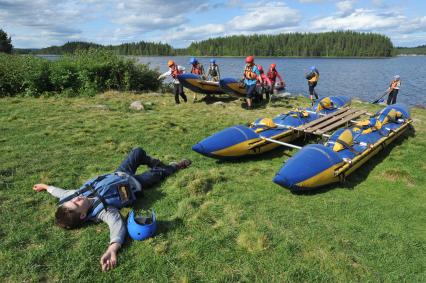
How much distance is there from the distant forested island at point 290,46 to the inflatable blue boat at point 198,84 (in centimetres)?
7362

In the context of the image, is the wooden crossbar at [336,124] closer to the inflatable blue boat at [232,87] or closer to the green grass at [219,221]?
the green grass at [219,221]

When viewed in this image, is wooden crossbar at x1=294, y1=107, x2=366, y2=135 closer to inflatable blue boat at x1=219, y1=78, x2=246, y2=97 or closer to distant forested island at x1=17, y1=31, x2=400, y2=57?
inflatable blue boat at x1=219, y1=78, x2=246, y2=97

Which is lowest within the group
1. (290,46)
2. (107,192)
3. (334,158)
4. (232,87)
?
(107,192)

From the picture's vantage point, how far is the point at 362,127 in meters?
6.95

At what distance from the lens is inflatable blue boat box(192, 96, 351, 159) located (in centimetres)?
611

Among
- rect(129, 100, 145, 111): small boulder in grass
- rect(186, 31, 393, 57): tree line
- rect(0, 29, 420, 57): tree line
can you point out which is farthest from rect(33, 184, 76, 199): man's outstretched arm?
rect(186, 31, 393, 57): tree line

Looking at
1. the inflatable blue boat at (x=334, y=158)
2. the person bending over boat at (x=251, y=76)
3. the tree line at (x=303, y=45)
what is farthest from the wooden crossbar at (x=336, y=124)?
the tree line at (x=303, y=45)

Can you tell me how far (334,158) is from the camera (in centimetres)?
534

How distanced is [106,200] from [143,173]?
3.56ft

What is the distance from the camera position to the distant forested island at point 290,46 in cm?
8611

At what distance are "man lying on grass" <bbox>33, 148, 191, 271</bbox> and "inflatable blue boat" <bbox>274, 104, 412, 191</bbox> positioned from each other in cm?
216

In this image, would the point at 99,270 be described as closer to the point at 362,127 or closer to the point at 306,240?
the point at 306,240

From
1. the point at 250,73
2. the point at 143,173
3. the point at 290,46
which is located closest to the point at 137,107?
the point at 250,73

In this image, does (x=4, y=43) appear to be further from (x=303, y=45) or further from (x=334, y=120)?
(x=303, y=45)
